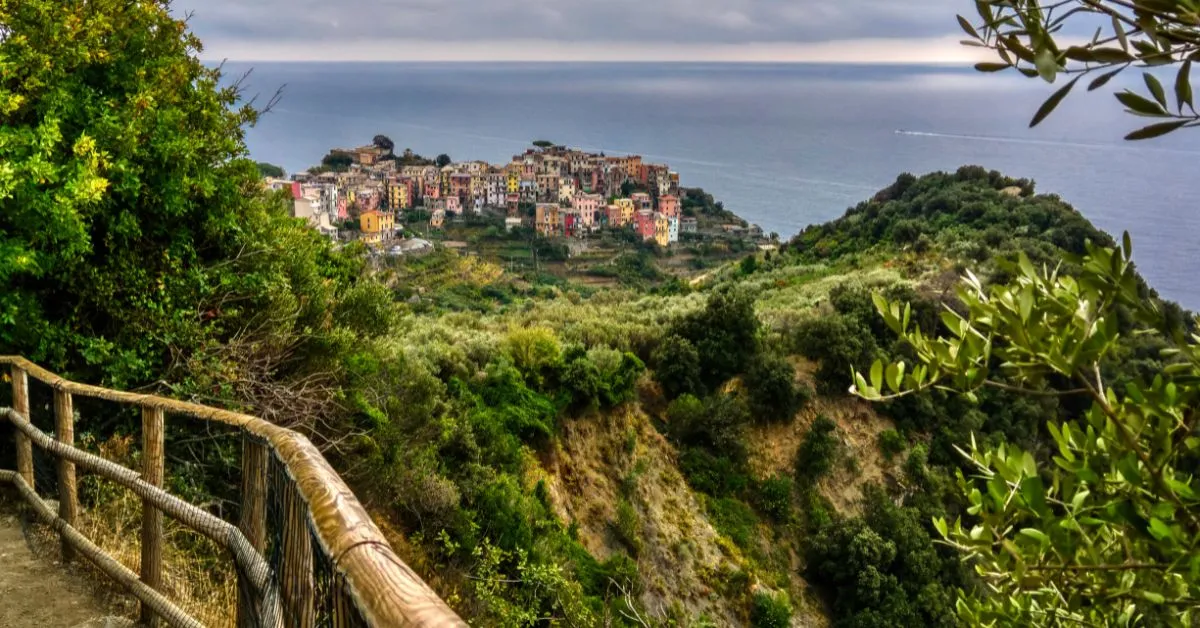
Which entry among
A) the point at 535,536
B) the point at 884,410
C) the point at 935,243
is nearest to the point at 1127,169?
the point at 935,243

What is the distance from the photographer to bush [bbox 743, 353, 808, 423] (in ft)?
47.8

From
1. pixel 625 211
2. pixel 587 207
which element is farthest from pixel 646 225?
pixel 587 207

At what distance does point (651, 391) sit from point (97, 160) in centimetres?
1076

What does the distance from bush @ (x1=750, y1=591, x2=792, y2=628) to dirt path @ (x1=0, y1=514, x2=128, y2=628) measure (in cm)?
937

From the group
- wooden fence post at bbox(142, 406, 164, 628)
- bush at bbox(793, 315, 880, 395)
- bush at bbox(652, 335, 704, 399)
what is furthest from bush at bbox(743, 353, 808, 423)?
wooden fence post at bbox(142, 406, 164, 628)

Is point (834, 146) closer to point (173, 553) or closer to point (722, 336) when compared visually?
point (722, 336)

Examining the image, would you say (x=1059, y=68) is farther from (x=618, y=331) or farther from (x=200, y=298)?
(x=618, y=331)

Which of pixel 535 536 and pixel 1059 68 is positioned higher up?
pixel 1059 68

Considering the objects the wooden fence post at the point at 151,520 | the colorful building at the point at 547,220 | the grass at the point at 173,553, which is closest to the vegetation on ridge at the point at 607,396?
the grass at the point at 173,553

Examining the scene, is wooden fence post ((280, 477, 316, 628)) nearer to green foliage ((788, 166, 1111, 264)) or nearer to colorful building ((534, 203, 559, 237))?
green foliage ((788, 166, 1111, 264))

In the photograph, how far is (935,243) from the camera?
84.6 feet

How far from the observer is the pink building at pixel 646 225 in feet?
Answer: 197

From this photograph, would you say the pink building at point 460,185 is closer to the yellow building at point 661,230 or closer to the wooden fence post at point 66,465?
the yellow building at point 661,230

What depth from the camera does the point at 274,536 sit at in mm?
1874
